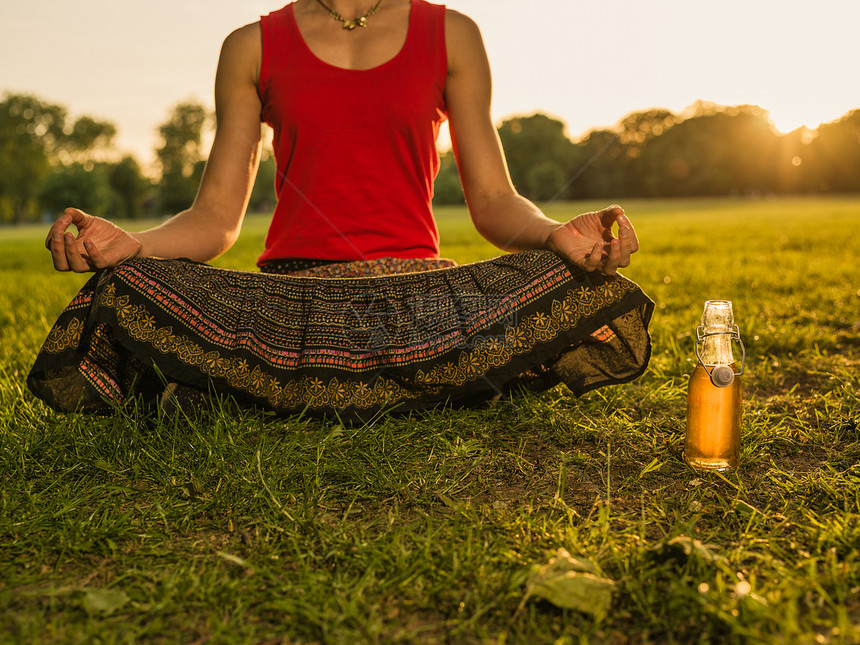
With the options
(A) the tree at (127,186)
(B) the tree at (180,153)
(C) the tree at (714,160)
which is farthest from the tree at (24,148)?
(C) the tree at (714,160)

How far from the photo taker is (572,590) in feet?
4.72

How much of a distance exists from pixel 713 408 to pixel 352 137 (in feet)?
6.11

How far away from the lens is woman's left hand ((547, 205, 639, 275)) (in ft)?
7.20

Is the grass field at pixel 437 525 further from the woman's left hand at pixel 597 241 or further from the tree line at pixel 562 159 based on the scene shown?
the tree line at pixel 562 159

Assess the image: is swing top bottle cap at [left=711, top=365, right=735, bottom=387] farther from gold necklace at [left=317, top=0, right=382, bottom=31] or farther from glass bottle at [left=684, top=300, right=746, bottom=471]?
gold necklace at [left=317, top=0, right=382, bottom=31]

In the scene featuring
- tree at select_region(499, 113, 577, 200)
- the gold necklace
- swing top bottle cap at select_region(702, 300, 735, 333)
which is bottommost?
swing top bottle cap at select_region(702, 300, 735, 333)

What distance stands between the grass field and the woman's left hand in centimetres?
64

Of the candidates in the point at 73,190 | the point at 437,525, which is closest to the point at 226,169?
the point at 437,525

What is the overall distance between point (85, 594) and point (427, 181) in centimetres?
223

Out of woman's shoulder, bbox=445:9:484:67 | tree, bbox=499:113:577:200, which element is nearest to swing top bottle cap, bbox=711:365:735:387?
woman's shoulder, bbox=445:9:484:67

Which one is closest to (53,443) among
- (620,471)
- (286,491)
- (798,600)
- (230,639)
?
(286,491)

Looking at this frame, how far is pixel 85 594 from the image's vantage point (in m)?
1.55

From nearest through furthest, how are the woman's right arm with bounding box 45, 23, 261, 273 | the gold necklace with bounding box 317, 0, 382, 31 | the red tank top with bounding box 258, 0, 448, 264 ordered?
the woman's right arm with bounding box 45, 23, 261, 273, the red tank top with bounding box 258, 0, 448, 264, the gold necklace with bounding box 317, 0, 382, 31

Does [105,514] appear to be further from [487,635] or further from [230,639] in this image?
[487,635]
